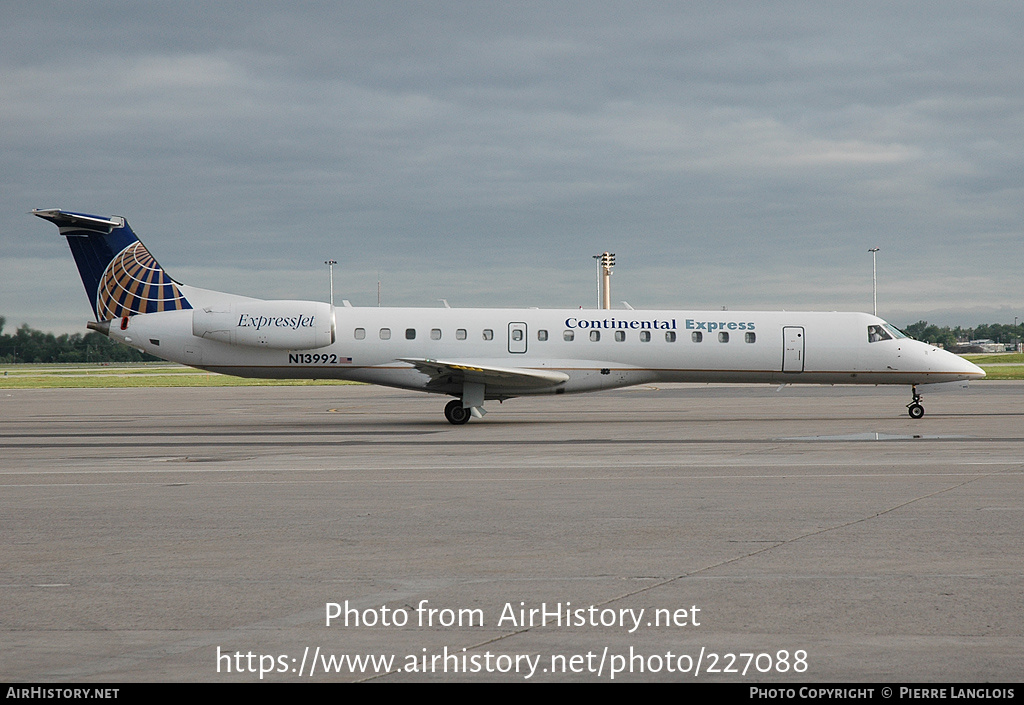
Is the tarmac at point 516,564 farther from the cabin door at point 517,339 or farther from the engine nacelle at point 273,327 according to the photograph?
the cabin door at point 517,339

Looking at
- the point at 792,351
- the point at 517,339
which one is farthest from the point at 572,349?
the point at 792,351

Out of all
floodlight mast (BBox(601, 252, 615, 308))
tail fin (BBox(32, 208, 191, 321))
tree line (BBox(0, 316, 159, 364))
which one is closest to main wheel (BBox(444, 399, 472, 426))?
tail fin (BBox(32, 208, 191, 321))

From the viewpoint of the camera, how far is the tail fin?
86.0 feet

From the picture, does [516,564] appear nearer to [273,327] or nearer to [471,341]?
[471,341]

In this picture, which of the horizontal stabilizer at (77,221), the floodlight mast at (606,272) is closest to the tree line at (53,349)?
the floodlight mast at (606,272)

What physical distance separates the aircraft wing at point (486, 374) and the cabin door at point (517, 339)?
0.80 m

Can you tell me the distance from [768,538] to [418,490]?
5.10 metres

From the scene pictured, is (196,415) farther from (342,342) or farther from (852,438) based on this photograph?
(852,438)

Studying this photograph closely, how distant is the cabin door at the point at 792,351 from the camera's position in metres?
26.2

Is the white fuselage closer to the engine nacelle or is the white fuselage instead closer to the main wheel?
the engine nacelle

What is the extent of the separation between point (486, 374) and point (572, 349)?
8.64 ft

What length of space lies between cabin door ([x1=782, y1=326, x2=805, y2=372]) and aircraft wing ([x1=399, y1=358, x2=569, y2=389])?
19.6 feet

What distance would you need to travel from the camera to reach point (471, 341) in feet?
85.4

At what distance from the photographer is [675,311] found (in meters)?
26.8
